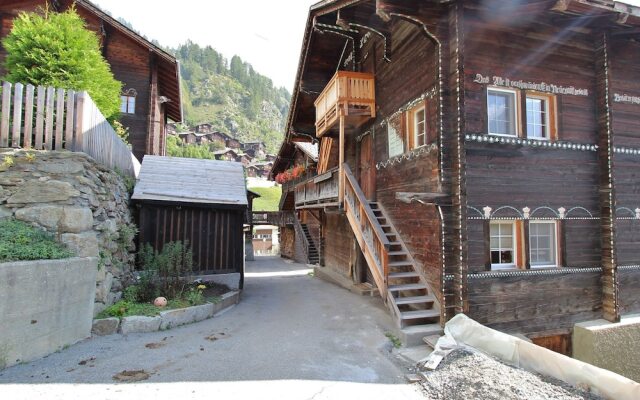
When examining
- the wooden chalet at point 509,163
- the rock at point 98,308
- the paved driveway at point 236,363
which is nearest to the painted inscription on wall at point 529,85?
the wooden chalet at point 509,163

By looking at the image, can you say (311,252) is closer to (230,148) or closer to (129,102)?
(129,102)

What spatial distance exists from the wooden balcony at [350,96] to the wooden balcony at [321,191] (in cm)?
181

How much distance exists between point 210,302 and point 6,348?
4.07 metres

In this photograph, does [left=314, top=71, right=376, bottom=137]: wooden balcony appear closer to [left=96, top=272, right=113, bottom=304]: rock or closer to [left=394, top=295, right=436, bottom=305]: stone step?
[left=394, top=295, right=436, bottom=305]: stone step

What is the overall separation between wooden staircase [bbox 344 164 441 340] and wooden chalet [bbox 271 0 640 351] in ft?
0.15

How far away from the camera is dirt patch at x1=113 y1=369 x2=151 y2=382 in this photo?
196 inches

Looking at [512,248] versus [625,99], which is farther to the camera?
[625,99]

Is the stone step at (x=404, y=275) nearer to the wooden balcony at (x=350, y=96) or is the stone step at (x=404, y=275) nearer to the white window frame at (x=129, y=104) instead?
the wooden balcony at (x=350, y=96)

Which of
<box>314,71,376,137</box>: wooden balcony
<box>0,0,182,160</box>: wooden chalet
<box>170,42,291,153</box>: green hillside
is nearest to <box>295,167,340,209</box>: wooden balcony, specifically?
<box>314,71,376,137</box>: wooden balcony

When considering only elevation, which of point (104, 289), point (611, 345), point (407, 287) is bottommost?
point (611, 345)

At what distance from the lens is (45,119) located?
21.6 ft

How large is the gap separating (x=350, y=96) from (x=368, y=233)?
14.6 ft

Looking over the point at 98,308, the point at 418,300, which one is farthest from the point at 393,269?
the point at 98,308

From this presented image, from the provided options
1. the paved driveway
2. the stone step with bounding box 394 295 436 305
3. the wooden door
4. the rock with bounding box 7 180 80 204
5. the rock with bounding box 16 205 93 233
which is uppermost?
the wooden door
